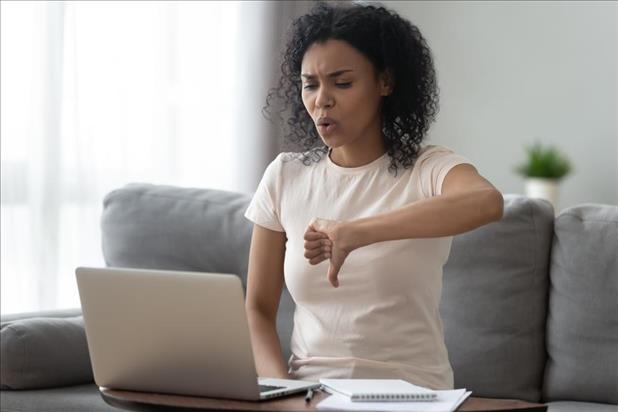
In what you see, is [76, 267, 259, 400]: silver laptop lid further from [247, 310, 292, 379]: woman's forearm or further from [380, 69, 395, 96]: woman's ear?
[380, 69, 395, 96]: woman's ear

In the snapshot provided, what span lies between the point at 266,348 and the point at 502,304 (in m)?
0.65

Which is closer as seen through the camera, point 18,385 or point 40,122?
point 18,385

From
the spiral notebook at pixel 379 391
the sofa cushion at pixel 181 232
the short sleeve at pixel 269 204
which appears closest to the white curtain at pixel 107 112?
the sofa cushion at pixel 181 232

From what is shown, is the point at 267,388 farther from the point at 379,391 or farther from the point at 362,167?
the point at 362,167

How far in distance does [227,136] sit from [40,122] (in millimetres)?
887

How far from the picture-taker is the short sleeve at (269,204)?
2.02 m

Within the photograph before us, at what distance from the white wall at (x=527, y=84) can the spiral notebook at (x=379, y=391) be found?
3.53 m

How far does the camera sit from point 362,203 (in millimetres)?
1914

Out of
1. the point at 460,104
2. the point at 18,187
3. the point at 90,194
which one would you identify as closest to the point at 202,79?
the point at 90,194

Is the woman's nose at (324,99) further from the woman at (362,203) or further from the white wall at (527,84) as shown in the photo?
the white wall at (527,84)

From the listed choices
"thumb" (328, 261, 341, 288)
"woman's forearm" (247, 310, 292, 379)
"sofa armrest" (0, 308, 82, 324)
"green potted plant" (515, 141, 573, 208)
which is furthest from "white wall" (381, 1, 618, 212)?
"thumb" (328, 261, 341, 288)

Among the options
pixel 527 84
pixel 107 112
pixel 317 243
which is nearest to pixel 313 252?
pixel 317 243

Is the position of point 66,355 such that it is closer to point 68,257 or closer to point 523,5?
point 68,257

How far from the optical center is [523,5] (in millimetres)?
4848
